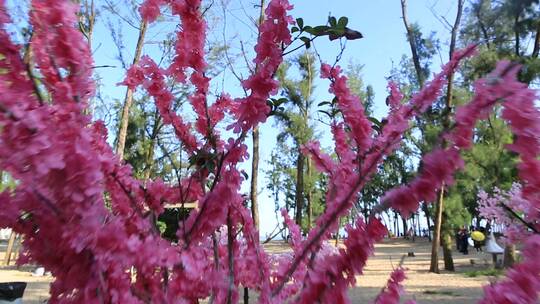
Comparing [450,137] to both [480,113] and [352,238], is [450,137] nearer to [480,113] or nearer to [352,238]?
[480,113]

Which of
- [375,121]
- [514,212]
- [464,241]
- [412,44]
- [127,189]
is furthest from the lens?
[464,241]

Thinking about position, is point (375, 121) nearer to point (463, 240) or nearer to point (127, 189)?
point (127, 189)

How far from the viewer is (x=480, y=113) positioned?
1.19 m

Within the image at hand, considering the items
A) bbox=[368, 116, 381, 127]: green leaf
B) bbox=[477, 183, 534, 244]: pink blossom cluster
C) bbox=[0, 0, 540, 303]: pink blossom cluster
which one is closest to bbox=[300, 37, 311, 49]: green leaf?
bbox=[0, 0, 540, 303]: pink blossom cluster

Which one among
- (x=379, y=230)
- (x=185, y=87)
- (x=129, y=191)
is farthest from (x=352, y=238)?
(x=185, y=87)

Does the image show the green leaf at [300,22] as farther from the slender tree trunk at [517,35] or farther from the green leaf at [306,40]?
the slender tree trunk at [517,35]

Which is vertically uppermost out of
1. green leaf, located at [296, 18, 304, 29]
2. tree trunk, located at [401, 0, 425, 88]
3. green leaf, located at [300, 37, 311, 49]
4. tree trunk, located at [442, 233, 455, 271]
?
tree trunk, located at [401, 0, 425, 88]

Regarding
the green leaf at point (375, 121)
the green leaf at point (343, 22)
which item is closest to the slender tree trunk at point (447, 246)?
the green leaf at point (375, 121)

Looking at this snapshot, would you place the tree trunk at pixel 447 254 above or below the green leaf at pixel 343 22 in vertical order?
below

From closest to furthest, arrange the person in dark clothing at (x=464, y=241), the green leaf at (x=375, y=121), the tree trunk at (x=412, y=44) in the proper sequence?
the green leaf at (x=375, y=121), the tree trunk at (x=412, y=44), the person in dark clothing at (x=464, y=241)

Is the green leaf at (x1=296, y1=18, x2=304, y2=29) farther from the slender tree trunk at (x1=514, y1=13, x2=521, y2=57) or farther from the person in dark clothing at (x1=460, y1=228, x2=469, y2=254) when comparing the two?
the person in dark clothing at (x1=460, y1=228, x2=469, y2=254)

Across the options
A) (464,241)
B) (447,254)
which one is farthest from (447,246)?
(464,241)

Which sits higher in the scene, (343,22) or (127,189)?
(343,22)

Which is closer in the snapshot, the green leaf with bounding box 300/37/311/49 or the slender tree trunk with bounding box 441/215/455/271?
the green leaf with bounding box 300/37/311/49
